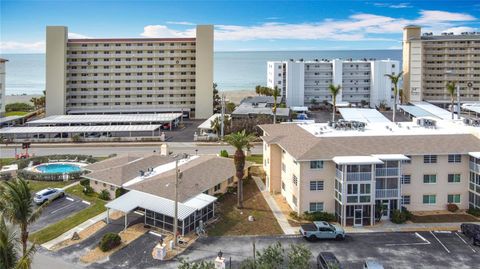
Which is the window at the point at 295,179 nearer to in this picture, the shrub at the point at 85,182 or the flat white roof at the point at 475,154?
the flat white roof at the point at 475,154

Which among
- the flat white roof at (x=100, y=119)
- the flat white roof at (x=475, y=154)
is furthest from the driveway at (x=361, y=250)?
the flat white roof at (x=100, y=119)

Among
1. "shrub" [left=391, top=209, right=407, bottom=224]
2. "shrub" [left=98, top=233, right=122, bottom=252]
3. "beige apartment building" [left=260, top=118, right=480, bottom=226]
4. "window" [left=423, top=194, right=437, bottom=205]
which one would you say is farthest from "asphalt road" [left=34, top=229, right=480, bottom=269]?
"window" [left=423, top=194, right=437, bottom=205]

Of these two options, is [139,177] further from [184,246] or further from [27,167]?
[27,167]

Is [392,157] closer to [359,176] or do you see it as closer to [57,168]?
[359,176]

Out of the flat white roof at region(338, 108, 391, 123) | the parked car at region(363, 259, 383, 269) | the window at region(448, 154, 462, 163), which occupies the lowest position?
the parked car at region(363, 259, 383, 269)

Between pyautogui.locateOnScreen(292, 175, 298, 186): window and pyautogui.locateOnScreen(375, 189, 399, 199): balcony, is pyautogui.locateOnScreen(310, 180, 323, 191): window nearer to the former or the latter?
pyautogui.locateOnScreen(292, 175, 298, 186): window

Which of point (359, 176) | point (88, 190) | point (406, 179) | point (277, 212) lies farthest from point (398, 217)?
point (88, 190)
